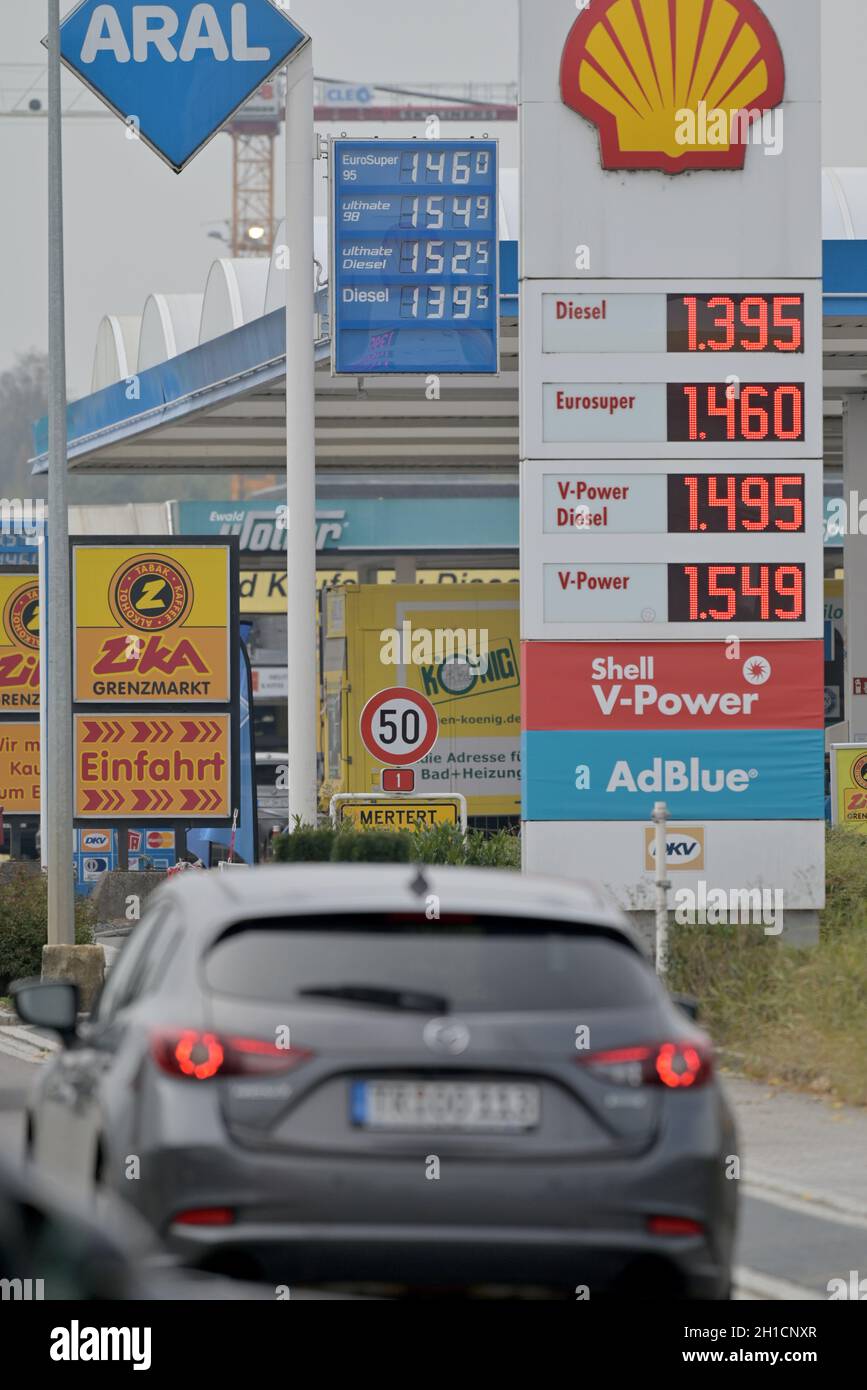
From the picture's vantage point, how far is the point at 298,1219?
216 inches

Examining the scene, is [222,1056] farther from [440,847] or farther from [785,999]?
[440,847]

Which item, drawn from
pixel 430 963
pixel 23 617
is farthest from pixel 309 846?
pixel 430 963

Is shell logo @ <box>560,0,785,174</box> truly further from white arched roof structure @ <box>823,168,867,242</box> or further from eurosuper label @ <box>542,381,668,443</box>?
white arched roof structure @ <box>823,168,867,242</box>

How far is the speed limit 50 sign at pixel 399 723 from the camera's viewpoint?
2147cm

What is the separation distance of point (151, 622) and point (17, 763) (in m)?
4.95

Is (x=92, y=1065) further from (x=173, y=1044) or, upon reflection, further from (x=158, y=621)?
(x=158, y=621)

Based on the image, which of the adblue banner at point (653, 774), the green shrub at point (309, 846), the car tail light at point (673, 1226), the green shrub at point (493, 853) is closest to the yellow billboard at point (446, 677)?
the green shrub at point (493, 853)

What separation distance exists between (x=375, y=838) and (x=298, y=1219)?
12306mm

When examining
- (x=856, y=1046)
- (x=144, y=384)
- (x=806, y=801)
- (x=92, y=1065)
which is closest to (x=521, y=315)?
(x=806, y=801)

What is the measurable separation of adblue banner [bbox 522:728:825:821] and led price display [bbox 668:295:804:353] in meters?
2.64

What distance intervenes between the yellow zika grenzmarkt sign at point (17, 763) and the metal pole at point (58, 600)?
11757 millimetres

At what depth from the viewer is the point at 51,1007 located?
698 cm

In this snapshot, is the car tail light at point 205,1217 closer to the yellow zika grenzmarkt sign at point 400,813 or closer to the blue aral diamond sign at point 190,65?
the yellow zika grenzmarkt sign at point 400,813

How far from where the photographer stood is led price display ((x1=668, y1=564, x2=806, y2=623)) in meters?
15.6
